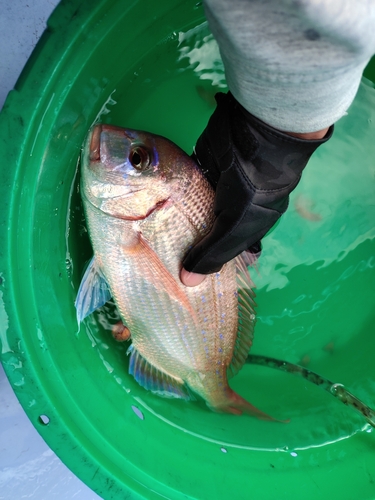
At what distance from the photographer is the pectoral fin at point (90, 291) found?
1.21m

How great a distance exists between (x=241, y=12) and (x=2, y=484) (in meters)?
1.61

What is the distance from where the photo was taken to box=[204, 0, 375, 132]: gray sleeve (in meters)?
0.44

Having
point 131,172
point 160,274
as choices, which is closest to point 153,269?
point 160,274

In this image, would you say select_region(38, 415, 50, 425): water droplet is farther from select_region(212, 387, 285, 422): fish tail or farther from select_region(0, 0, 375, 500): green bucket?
select_region(212, 387, 285, 422): fish tail

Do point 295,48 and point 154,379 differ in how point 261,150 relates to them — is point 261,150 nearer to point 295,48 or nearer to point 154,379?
point 295,48

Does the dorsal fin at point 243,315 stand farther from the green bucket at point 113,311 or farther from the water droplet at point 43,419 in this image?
the water droplet at point 43,419

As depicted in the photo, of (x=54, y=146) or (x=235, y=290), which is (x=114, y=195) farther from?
(x=235, y=290)

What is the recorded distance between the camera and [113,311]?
1391 millimetres

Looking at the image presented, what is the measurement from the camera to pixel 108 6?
980 mm

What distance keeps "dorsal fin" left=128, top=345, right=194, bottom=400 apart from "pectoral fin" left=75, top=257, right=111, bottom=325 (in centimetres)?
20

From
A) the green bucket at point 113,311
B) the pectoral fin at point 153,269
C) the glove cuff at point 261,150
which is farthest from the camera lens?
the pectoral fin at point 153,269

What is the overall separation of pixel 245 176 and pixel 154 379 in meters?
0.78

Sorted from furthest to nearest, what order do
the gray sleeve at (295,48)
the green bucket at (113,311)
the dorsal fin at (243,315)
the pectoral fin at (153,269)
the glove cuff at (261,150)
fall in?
the dorsal fin at (243,315) → the pectoral fin at (153,269) → the green bucket at (113,311) → the glove cuff at (261,150) → the gray sleeve at (295,48)

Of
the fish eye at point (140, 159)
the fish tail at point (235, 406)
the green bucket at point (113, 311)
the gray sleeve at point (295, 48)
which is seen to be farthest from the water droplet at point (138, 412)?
the gray sleeve at point (295, 48)
